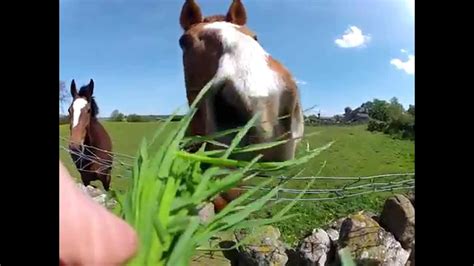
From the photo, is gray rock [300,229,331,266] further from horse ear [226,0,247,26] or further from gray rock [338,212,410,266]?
horse ear [226,0,247,26]

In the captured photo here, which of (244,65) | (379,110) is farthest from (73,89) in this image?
(379,110)

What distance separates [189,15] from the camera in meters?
1.51

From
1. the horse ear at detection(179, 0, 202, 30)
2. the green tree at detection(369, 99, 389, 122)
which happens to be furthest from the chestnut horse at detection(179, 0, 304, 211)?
the green tree at detection(369, 99, 389, 122)

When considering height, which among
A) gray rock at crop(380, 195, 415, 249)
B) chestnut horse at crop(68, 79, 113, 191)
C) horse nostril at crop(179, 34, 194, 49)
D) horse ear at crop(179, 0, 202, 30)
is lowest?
gray rock at crop(380, 195, 415, 249)

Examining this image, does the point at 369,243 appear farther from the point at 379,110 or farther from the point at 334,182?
the point at 379,110

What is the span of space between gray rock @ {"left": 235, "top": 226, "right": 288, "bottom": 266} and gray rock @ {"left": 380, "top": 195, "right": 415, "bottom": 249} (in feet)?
0.82

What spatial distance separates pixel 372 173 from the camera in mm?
1514

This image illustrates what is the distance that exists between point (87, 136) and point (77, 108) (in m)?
0.07

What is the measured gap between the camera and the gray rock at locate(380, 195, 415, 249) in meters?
1.44

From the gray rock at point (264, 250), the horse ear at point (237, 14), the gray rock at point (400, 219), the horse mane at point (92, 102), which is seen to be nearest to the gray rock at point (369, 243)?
the gray rock at point (400, 219)

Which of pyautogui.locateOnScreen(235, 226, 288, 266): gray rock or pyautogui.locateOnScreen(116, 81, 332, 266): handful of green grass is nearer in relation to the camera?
pyautogui.locateOnScreen(116, 81, 332, 266): handful of green grass

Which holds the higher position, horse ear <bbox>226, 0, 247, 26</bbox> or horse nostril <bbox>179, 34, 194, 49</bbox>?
horse ear <bbox>226, 0, 247, 26</bbox>
